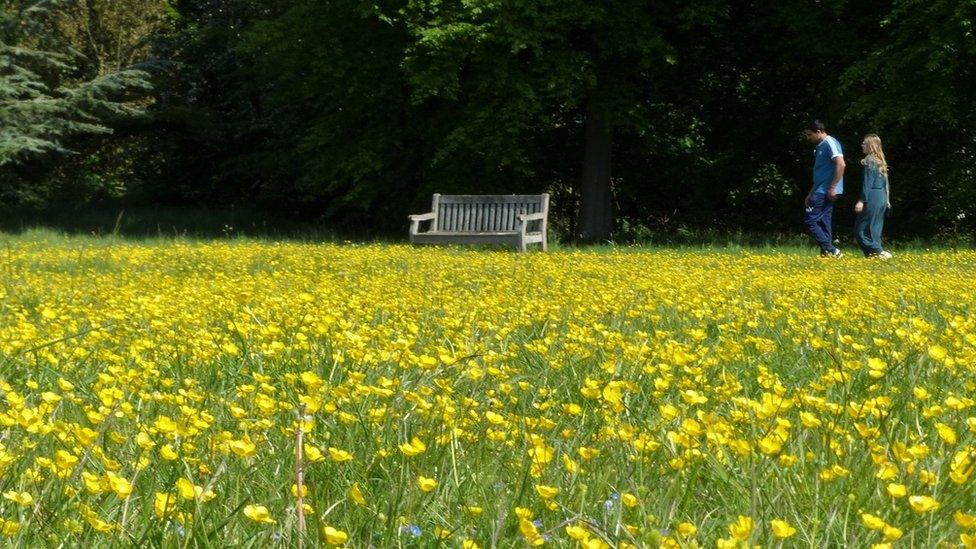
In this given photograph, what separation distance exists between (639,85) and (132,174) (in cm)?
1614

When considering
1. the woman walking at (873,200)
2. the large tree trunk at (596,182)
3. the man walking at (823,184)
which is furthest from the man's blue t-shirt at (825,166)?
the large tree trunk at (596,182)

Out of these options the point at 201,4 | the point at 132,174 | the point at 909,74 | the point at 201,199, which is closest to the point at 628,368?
the point at 909,74

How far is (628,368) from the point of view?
13.0 ft

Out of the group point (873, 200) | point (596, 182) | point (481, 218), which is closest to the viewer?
point (873, 200)

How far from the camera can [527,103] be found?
1884 cm

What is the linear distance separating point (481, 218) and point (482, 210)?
163 millimetres

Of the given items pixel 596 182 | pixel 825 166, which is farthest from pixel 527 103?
pixel 825 166

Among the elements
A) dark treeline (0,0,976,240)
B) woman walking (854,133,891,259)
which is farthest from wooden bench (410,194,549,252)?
woman walking (854,133,891,259)

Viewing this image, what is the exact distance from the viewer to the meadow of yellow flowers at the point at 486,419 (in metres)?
2.04

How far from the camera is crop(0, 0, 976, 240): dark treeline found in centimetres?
1847

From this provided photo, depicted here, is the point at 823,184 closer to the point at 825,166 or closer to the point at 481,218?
the point at 825,166

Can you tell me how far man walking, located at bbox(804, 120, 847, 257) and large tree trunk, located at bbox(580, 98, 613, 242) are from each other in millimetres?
6409

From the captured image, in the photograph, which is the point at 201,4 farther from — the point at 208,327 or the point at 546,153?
the point at 208,327

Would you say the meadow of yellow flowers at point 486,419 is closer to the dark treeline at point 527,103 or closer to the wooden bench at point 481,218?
the wooden bench at point 481,218
